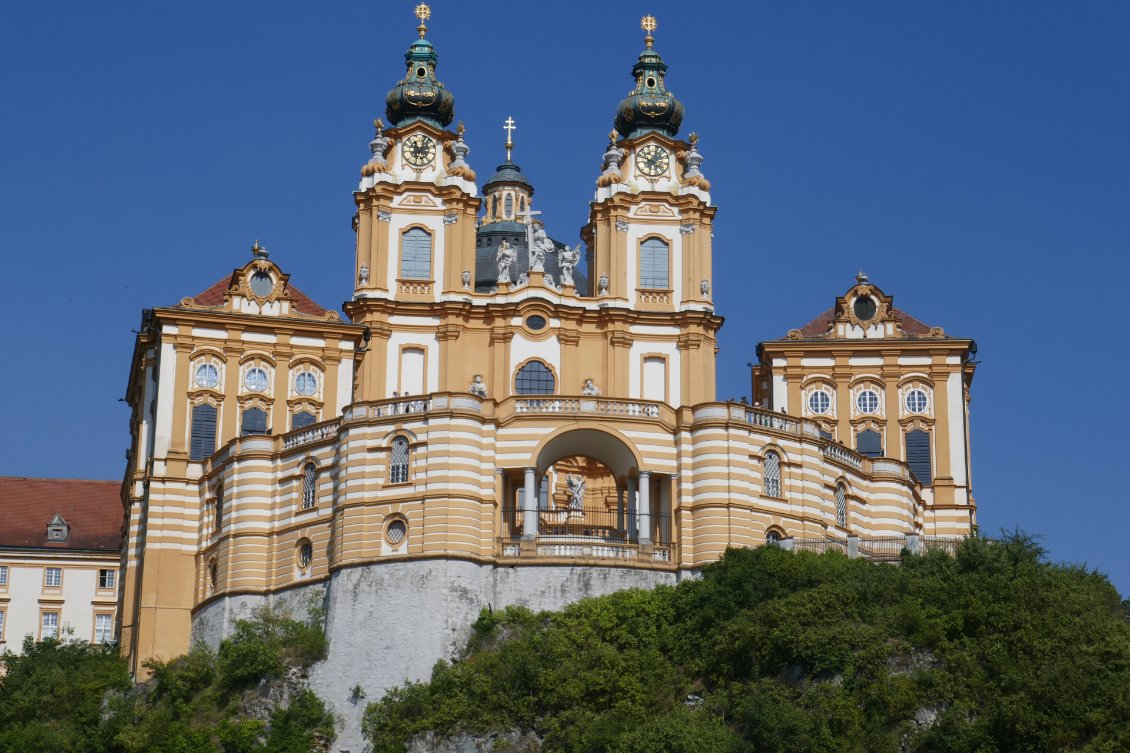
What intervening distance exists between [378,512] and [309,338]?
45.0ft

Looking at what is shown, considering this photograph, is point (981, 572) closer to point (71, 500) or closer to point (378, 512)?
point (378, 512)

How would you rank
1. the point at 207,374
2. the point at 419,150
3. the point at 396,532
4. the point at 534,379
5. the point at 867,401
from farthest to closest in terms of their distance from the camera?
the point at 419,150
the point at 867,401
the point at 534,379
the point at 207,374
the point at 396,532

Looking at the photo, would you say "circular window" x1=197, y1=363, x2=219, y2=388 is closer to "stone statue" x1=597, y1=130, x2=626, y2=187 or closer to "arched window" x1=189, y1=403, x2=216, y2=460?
"arched window" x1=189, y1=403, x2=216, y2=460

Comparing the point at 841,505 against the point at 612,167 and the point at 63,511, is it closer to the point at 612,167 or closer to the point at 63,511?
the point at 612,167

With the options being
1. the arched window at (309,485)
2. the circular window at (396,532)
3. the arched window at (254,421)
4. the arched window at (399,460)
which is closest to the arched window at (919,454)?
the arched window at (399,460)

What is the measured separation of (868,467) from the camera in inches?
3034

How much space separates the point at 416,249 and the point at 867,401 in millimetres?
18915

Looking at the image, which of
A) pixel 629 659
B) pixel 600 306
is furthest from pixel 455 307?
pixel 629 659

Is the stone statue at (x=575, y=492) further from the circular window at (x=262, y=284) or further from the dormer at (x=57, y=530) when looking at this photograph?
the dormer at (x=57, y=530)

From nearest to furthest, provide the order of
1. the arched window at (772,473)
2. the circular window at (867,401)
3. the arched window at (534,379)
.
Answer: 1. the arched window at (772,473)
2. the arched window at (534,379)
3. the circular window at (867,401)

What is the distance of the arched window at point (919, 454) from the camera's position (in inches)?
3314

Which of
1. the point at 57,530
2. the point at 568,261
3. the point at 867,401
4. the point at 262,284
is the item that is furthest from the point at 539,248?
the point at 57,530

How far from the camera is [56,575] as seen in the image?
94062 millimetres

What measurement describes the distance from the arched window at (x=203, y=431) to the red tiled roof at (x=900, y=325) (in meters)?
23.8
